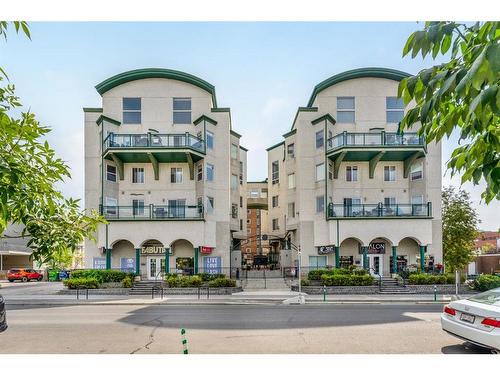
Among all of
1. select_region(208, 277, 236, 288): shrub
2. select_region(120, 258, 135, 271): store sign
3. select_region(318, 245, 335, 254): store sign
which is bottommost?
select_region(208, 277, 236, 288): shrub

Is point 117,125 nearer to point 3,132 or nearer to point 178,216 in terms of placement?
point 178,216

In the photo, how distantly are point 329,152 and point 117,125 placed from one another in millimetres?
15295

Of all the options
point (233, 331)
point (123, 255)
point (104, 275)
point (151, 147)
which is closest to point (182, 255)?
point (123, 255)

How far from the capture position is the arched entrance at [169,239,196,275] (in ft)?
80.0

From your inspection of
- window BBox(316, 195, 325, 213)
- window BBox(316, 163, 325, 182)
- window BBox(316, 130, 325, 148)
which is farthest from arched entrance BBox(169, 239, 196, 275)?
window BBox(316, 130, 325, 148)

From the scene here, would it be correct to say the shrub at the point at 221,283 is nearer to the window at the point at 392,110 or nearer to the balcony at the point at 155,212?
the balcony at the point at 155,212

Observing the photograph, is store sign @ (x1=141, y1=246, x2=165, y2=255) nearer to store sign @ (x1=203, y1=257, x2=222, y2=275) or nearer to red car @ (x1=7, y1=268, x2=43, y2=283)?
store sign @ (x1=203, y1=257, x2=222, y2=275)

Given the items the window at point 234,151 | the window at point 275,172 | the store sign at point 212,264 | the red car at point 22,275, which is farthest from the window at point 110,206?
the red car at point 22,275

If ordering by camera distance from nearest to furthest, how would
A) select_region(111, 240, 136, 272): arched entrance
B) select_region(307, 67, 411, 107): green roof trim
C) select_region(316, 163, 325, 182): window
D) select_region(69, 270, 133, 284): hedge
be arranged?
1. select_region(69, 270, 133, 284): hedge
2. select_region(111, 240, 136, 272): arched entrance
3. select_region(307, 67, 411, 107): green roof trim
4. select_region(316, 163, 325, 182): window

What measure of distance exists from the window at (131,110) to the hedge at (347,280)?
1691 cm

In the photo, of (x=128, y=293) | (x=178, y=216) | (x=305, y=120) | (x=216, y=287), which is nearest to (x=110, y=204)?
(x=178, y=216)

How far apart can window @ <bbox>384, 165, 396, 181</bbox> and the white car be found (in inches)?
764

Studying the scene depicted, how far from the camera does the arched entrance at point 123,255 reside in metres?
23.8

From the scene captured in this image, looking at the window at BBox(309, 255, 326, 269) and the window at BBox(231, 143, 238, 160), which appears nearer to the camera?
the window at BBox(309, 255, 326, 269)
